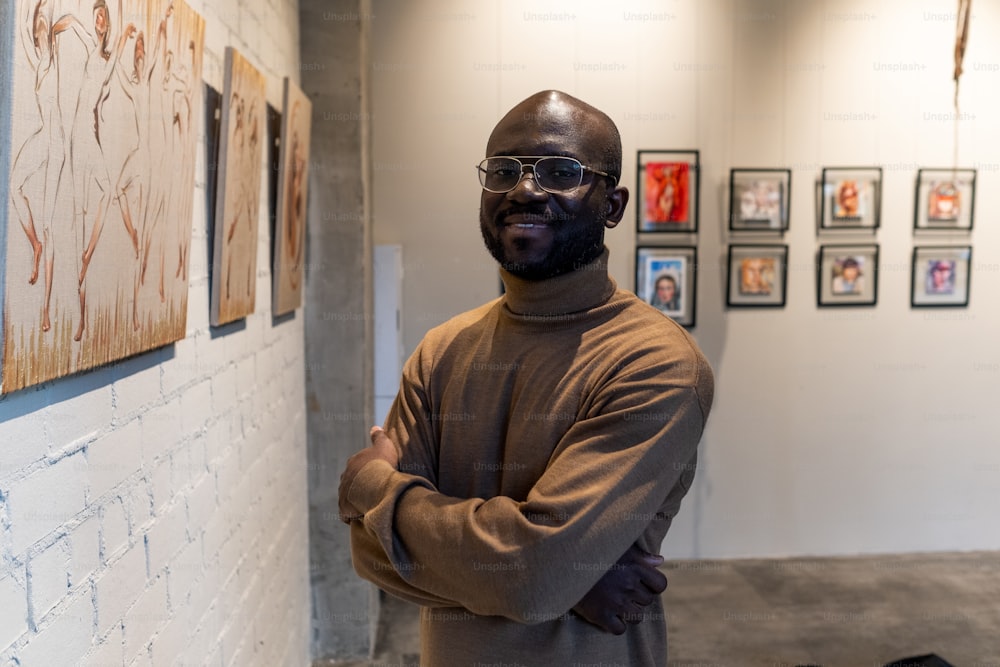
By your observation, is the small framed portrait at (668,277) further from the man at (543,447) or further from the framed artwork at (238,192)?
the man at (543,447)

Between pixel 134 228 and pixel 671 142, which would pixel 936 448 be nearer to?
pixel 671 142

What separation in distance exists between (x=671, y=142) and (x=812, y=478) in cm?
183

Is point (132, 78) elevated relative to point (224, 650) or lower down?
elevated

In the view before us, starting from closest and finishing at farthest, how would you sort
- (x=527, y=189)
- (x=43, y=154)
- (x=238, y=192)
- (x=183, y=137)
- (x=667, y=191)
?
1. (x=43, y=154)
2. (x=527, y=189)
3. (x=183, y=137)
4. (x=238, y=192)
5. (x=667, y=191)

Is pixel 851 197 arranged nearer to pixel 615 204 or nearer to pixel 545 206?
pixel 615 204

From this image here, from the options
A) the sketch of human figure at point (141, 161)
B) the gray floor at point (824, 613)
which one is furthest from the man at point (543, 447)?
the gray floor at point (824, 613)

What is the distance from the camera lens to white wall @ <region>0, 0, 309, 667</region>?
112 cm

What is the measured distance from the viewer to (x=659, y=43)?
4.07 meters

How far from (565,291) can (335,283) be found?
2019 mm

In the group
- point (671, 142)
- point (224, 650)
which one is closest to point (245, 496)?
point (224, 650)

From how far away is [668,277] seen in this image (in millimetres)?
4168

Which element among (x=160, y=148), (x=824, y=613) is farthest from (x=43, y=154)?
(x=824, y=613)

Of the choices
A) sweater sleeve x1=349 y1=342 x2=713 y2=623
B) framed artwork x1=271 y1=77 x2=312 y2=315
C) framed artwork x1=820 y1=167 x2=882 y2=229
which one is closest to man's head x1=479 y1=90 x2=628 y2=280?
sweater sleeve x1=349 y1=342 x2=713 y2=623

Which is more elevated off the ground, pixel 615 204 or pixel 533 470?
pixel 615 204
